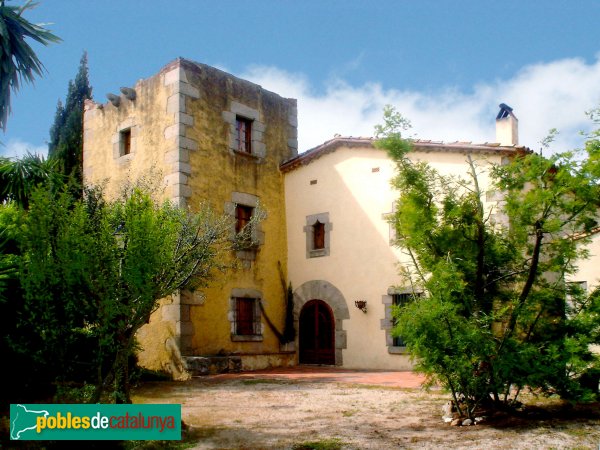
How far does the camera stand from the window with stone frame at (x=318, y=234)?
1468 centimetres

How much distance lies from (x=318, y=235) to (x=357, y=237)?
1.25m

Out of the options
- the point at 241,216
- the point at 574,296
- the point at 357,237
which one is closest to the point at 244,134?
the point at 241,216

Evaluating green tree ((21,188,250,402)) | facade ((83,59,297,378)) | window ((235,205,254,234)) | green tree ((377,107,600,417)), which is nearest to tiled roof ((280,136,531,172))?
facade ((83,59,297,378))

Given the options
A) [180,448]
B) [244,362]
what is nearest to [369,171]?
[244,362]

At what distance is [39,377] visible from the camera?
25.9 feet

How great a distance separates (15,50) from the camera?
10172 mm

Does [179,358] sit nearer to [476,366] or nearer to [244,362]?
[244,362]

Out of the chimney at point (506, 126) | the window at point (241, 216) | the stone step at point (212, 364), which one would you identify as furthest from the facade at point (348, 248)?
the stone step at point (212, 364)

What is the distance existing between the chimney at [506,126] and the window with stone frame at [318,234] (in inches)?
175

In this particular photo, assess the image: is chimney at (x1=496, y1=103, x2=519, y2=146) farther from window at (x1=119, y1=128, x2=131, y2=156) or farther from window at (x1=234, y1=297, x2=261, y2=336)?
window at (x1=119, y1=128, x2=131, y2=156)

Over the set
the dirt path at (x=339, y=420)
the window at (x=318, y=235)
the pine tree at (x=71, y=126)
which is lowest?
the dirt path at (x=339, y=420)

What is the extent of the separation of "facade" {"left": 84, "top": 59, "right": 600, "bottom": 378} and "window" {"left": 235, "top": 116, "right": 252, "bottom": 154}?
5 centimetres

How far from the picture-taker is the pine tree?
1994 cm

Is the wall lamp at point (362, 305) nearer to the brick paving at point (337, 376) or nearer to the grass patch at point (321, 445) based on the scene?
the brick paving at point (337, 376)
